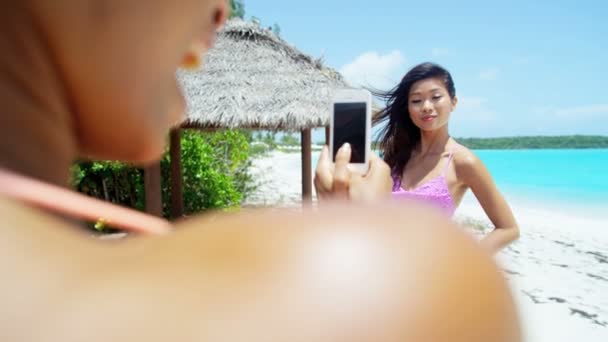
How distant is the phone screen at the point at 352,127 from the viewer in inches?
53.2

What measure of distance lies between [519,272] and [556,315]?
1.57m

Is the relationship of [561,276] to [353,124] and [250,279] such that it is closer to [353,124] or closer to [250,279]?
[353,124]

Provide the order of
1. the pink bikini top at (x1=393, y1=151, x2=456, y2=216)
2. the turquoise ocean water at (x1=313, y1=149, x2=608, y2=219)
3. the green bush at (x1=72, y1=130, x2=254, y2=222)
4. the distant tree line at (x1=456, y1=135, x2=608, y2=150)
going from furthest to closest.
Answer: the distant tree line at (x1=456, y1=135, x2=608, y2=150) → the turquoise ocean water at (x1=313, y1=149, x2=608, y2=219) → the green bush at (x1=72, y1=130, x2=254, y2=222) → the pink bikini top at (x1=393, y1=151, x2=456, y2=216)

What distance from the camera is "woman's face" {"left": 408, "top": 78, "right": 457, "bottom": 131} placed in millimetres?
2242

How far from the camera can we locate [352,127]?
1429mm

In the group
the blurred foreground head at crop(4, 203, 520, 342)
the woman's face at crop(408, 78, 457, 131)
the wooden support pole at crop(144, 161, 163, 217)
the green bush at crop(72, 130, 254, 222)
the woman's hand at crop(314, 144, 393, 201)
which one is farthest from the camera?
the green bush at crop(72, 130, 254, 222)

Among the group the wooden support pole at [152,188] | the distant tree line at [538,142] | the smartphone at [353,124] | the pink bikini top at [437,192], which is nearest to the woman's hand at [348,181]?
the smartphone at [353,124]

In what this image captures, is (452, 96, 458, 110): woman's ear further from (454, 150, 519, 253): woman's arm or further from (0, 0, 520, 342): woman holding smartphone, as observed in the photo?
(0, 0, 520, 342): woman holding smartphone

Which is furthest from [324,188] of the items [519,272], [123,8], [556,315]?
[519,272]

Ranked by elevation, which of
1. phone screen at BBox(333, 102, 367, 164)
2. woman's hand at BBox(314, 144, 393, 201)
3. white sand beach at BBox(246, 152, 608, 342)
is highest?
phone screen at BBox(333, 102, 367, 164)

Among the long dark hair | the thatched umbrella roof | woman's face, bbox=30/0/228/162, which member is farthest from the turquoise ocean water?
woman's face, bbox=30/0/228/162

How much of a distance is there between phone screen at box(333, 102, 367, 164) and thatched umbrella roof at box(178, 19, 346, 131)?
12.4 feet

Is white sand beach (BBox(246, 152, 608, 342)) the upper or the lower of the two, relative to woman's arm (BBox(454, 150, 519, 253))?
lower

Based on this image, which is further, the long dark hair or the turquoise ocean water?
the turquoise ocean water
